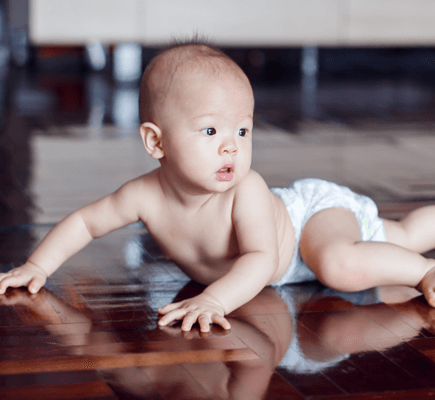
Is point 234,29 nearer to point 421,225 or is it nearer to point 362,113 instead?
point 362,113

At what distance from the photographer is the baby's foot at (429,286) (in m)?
1.00

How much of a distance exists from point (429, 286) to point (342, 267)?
0.41 ft

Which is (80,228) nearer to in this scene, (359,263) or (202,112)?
(202,112)

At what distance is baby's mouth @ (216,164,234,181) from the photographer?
0.93 meters

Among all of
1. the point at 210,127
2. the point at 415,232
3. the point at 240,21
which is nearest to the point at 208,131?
the point at 210,127

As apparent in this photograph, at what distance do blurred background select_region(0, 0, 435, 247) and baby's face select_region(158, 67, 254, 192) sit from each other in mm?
545

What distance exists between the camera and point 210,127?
3.01 ft

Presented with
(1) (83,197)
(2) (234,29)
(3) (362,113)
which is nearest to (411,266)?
(1) (83,197)

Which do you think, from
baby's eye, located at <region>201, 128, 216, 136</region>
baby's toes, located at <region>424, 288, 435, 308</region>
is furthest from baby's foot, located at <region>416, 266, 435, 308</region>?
baby's eye, located at <region>201, 128, 216, 136</region>

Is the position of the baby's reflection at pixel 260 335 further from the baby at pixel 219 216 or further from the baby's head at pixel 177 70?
the baby's head at pixel 177 70

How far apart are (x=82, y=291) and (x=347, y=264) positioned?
38 centimetres

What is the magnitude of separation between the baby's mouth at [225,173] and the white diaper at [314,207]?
212 millimetres

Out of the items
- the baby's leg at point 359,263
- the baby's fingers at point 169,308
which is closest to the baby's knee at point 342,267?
the baby's leg at point 359,263

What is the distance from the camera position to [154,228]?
105cm
